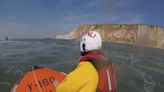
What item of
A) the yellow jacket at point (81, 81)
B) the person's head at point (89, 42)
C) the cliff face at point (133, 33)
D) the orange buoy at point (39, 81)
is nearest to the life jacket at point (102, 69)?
the person's head at point (89, 42)

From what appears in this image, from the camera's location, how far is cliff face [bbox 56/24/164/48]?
87125mm

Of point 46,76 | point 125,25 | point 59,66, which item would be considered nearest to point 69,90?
point 46,76

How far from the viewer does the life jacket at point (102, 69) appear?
378 cm

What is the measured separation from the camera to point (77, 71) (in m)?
3.37

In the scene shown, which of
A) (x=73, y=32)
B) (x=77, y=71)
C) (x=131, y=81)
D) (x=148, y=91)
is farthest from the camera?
(x=73, y=32)

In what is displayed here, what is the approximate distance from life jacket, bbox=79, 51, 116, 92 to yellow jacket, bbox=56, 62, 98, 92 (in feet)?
0.99

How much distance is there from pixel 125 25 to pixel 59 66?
92062mm

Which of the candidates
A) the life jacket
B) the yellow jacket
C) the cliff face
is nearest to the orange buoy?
the life jacket

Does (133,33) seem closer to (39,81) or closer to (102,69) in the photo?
(39,81)

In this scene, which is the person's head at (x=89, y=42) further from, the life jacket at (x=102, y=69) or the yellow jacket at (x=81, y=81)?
the yellow jacket at (x=81, y=81)

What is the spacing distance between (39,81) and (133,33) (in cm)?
9413

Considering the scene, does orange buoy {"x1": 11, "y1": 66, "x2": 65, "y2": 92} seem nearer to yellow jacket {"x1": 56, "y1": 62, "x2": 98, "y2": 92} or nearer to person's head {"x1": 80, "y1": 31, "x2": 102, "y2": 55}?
person's head {"x1": 80, "y1": 31, "x2": 102, "y2": 55}

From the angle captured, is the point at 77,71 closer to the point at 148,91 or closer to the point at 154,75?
the point at 148,91

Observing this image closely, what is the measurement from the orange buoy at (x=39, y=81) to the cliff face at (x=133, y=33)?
7994cm
